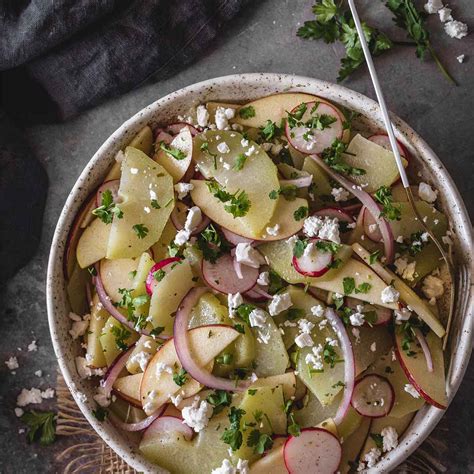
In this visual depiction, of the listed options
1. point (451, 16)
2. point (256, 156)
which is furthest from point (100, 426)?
point (451, 16)

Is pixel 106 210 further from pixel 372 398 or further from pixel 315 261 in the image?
pixel 372 398

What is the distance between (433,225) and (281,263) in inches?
20.7

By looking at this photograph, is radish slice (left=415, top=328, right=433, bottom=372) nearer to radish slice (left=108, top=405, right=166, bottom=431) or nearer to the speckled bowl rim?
the speckled bowl rim

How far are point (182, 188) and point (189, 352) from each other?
535mm

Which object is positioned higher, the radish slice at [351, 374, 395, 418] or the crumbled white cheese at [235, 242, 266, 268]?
the crumbled white cheese at [235, 242, 266, 268]

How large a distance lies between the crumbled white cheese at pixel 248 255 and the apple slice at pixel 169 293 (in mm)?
174

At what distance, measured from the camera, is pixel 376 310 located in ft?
8.16

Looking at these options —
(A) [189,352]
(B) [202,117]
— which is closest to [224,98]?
(B) [202,117]

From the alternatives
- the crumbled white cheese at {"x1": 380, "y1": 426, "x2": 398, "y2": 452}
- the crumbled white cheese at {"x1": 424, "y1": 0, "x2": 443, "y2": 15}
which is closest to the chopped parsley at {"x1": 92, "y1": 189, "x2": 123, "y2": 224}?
the crumbled white cheese at {"x1": 380, "y1": 426, "x2": 398, "y2": 452}

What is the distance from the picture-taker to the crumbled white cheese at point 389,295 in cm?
239

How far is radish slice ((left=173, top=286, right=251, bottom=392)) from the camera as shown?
248cm

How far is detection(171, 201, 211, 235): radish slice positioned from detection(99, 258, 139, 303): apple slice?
21 cm

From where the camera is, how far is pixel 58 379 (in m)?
3.08

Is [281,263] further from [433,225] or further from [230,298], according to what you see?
[433,225]
